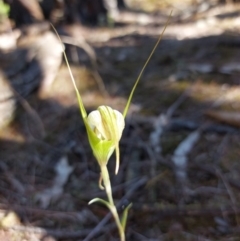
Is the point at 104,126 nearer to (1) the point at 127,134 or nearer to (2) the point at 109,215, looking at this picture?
(2) the point at 109,215

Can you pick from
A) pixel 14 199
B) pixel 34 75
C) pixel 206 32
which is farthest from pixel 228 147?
pixel 206 32

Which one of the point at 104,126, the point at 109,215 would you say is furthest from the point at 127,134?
the point at 104,126

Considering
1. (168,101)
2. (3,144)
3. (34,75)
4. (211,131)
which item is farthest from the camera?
(34,75)

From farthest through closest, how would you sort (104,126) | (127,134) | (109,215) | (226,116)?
(127,134), (226,116), (109,215), (104,126)

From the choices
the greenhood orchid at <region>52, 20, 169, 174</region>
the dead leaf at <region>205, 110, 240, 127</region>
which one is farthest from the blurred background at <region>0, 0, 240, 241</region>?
the greenhood orchid at <region>52, 20, 169, 174</region>

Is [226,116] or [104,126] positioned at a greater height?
[104,126]

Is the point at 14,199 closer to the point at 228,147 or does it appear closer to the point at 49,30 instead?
the point at 228,147

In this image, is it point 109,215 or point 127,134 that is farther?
point 127,134

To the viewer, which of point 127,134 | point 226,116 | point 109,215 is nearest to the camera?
point 109,215
